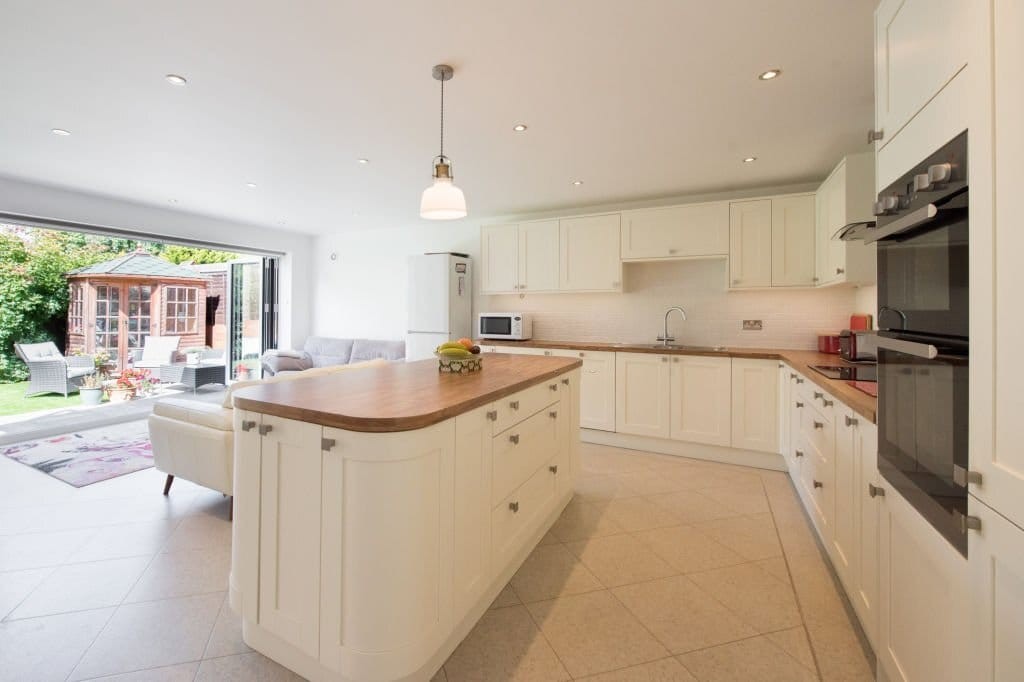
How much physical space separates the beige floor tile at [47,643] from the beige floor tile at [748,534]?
2907 millimetres

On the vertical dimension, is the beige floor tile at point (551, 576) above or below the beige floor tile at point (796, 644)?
above

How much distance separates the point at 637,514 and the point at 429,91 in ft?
9.22

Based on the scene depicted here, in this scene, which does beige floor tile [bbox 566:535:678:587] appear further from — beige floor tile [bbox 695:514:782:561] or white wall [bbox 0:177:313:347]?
white wall [bbox 0:177:313:347]

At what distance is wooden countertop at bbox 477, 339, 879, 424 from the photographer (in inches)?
66.2

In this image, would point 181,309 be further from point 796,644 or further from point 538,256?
point 796,644

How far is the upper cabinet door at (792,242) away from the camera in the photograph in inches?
146

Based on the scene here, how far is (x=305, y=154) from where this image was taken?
346cm

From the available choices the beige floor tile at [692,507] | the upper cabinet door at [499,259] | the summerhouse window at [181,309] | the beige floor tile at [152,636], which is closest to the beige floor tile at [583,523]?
the beige floor tile at [692,507]

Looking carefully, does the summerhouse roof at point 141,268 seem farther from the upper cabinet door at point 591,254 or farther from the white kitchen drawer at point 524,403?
the white kitchen drawer at point 524,403

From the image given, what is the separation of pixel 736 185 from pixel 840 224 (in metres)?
1.27

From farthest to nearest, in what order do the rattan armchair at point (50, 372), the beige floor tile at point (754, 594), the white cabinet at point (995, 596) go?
1. the rattan armchair at point (50, 372)
2. the beige floor tile at point (754, 594)
3. the white cabinet at point (995, 596)

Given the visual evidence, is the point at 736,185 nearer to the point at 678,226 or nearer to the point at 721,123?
the point at 678,226

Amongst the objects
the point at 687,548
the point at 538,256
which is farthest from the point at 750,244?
the point at 687,548

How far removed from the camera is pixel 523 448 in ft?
7.04
